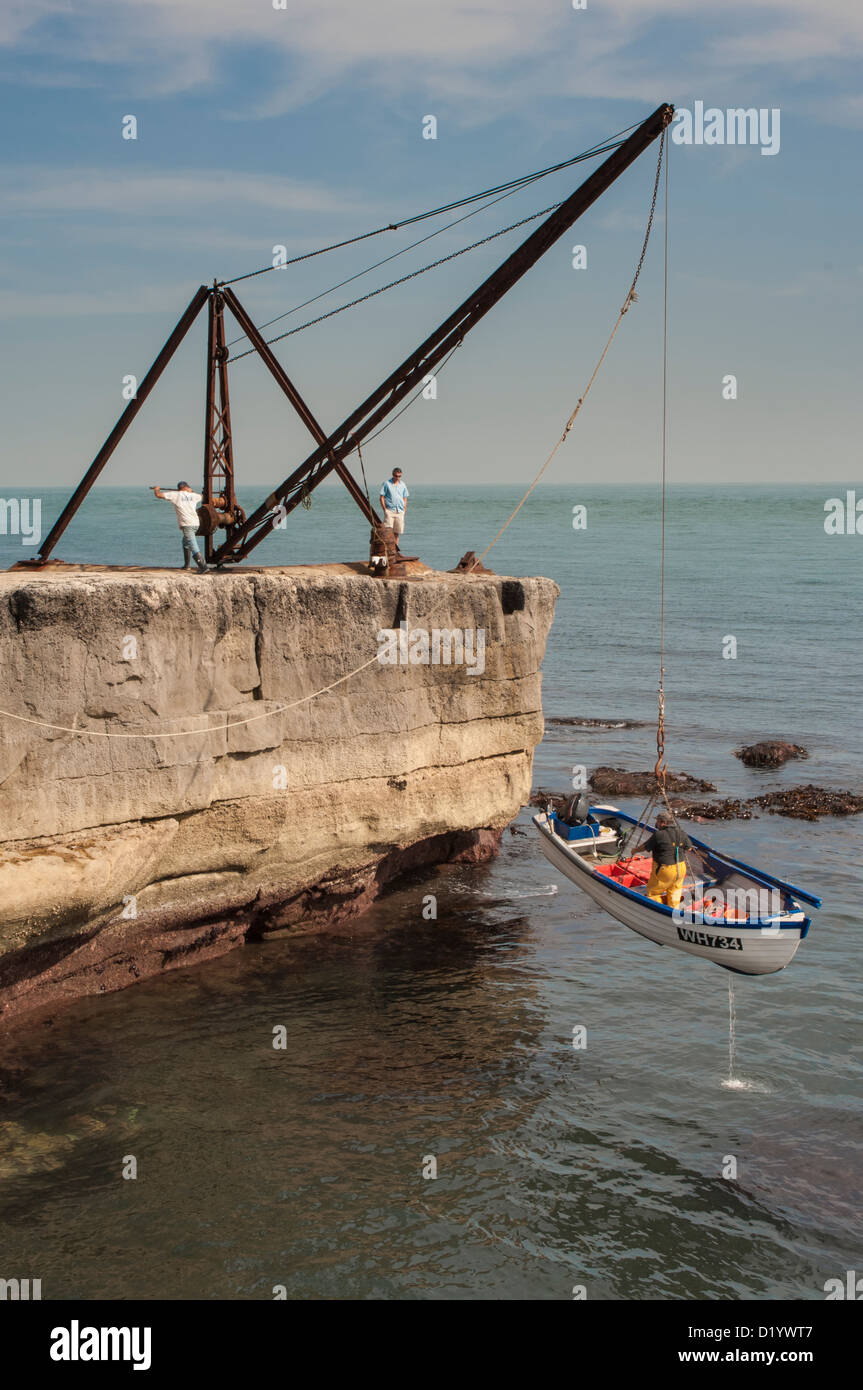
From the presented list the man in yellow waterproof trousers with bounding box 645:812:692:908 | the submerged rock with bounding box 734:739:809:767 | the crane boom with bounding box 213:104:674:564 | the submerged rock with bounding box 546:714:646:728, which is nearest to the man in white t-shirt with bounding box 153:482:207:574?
the crane boom with bounding box 213:104:674:564

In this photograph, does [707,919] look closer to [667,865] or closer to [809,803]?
[667,865]

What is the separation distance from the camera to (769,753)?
30516 millimetres

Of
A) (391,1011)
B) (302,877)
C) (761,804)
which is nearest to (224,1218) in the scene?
(391,1011)

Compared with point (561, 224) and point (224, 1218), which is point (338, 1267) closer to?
point (224, 1218)

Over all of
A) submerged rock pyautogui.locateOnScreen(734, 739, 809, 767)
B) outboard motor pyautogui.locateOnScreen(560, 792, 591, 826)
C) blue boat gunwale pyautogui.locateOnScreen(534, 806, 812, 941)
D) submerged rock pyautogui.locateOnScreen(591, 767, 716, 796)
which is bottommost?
submerged rock pyautogui.locateOnScreen(591, 767, 716, 796)

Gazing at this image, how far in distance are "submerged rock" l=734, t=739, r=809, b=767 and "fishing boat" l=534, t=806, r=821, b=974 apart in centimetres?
1226

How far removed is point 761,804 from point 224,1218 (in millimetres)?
18019

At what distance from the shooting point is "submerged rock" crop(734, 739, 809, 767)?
3022 cm

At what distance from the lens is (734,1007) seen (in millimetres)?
16297

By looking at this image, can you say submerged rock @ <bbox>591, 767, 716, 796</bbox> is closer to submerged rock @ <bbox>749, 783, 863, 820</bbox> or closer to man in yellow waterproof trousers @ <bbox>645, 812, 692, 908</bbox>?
submerged rock @ <bbox>749, 783, 863, 820</bbox>

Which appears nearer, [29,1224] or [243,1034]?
[29,1224]

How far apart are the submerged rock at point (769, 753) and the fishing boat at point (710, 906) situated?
1226cm

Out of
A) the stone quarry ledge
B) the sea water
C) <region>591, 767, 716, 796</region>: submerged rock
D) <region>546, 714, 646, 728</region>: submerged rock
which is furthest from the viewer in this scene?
<region>546, 714, 646, 728</region>: submerged rock
